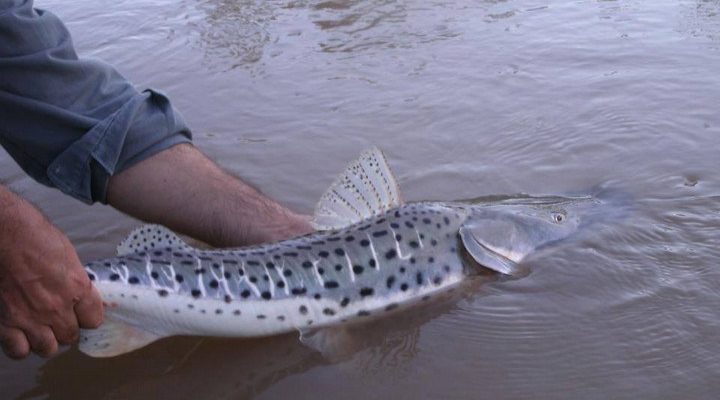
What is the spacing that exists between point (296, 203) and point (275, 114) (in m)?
1.39

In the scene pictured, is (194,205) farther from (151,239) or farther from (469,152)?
(469,152)

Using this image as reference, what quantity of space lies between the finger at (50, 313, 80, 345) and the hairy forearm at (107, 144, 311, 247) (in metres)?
1.06

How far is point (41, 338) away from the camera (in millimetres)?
2496

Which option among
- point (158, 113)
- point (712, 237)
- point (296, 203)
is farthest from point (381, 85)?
point (712, 237)

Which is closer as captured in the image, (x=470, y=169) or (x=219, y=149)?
(x=470, y=169)

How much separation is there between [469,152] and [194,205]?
1.86 m

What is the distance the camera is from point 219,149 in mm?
4965

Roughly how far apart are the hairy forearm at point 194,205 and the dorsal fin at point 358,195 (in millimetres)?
226

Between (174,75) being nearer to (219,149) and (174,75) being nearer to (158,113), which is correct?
(219,149)

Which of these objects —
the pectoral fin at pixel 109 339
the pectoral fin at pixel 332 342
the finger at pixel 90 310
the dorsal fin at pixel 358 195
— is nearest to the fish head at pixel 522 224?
the dorsal fin at pixel 358 195

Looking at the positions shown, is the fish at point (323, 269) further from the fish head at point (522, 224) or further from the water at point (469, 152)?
the water at point (469, 152)

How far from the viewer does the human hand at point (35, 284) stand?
7.88 feet

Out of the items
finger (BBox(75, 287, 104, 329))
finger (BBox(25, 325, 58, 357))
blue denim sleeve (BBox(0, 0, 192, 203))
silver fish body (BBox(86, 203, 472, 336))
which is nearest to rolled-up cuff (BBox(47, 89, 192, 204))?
blue denim sleeve (BBox(0, 0, 192, 203))

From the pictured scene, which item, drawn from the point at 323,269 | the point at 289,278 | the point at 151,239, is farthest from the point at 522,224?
the point at 151,239
